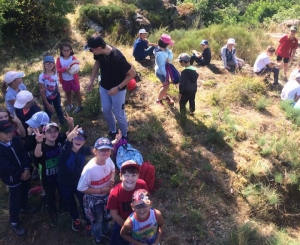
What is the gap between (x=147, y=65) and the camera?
8.26 metres

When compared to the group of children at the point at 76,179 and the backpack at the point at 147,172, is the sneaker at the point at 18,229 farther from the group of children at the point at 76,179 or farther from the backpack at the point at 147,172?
the backpack at the point at 147,172

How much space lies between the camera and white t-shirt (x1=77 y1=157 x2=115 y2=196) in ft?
11.2

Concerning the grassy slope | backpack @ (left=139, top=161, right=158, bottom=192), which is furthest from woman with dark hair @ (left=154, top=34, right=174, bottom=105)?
backpack @ (left=139, top=161, right=158, bottom=192)

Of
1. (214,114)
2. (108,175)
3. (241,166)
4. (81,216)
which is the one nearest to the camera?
(108,175)

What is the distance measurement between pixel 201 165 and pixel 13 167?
2.98 meters

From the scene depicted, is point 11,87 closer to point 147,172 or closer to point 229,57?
point 147,172

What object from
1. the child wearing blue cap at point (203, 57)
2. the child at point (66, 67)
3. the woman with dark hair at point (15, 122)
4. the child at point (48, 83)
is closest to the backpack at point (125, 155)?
the woman with dark hair at point (15, 122)

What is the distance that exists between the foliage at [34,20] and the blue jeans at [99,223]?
319 inches

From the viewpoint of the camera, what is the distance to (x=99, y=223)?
3.73 meters

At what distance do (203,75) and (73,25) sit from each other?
5.90m

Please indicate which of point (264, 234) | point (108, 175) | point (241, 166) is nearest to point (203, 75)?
point (241, 166)

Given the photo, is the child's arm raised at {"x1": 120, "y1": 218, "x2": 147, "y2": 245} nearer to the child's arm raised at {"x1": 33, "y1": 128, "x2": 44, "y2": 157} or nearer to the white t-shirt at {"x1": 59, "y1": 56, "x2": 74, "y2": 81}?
the child's arm raised at {"x1": 33, "y1": 128, "x2": 44, "y2": 157}

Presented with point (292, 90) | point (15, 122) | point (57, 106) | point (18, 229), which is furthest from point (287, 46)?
point (18, 229)

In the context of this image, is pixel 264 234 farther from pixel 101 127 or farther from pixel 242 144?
pixel 101 127
